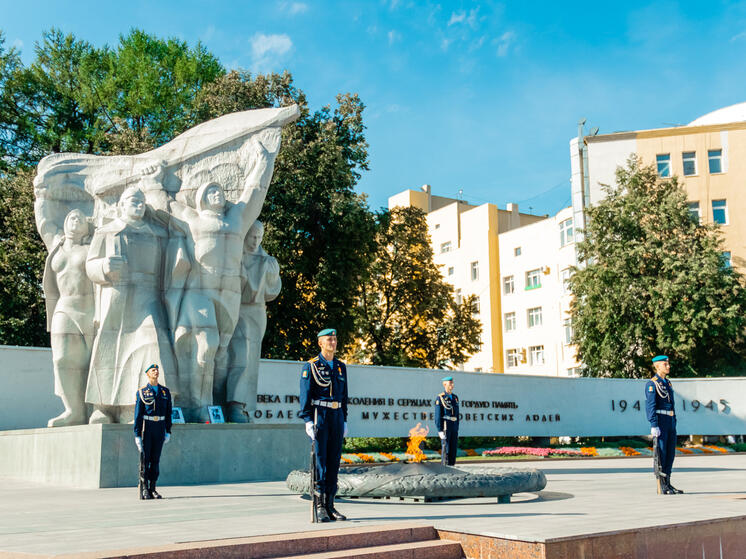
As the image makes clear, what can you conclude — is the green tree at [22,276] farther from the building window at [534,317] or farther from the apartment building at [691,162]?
the building window at [534,317]

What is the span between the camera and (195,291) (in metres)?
11.9

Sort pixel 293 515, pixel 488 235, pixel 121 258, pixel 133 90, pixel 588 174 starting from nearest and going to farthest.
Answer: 1. pixel 293 515
2. pixel 121 258
3. pixel 133 90
4. pixel 588 174
5. pixel 488 235

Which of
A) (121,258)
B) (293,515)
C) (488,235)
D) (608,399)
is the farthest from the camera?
(488,235)

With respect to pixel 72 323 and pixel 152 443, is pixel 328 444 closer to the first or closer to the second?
pixel 152 443

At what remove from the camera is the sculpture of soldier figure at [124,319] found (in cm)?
1156

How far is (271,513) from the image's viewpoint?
7.09m

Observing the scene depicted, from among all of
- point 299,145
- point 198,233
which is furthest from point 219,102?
point 198,233

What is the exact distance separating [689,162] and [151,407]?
32035mm

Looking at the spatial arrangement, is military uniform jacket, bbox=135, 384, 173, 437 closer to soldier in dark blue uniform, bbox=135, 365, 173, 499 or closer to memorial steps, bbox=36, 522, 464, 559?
soldier in dark blue uniform, bbox=135, 365, 173, 499

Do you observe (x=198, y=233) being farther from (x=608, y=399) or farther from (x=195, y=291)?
(x=608, y=399)

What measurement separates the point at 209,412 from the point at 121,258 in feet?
8.45

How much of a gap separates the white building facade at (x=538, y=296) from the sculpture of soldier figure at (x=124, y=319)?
32.3 m

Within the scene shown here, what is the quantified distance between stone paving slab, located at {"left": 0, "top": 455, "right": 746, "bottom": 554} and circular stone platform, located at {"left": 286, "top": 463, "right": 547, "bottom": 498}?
0.48ft

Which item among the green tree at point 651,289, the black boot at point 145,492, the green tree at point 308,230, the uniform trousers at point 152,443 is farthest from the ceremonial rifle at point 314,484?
the green tree at point 651,289
